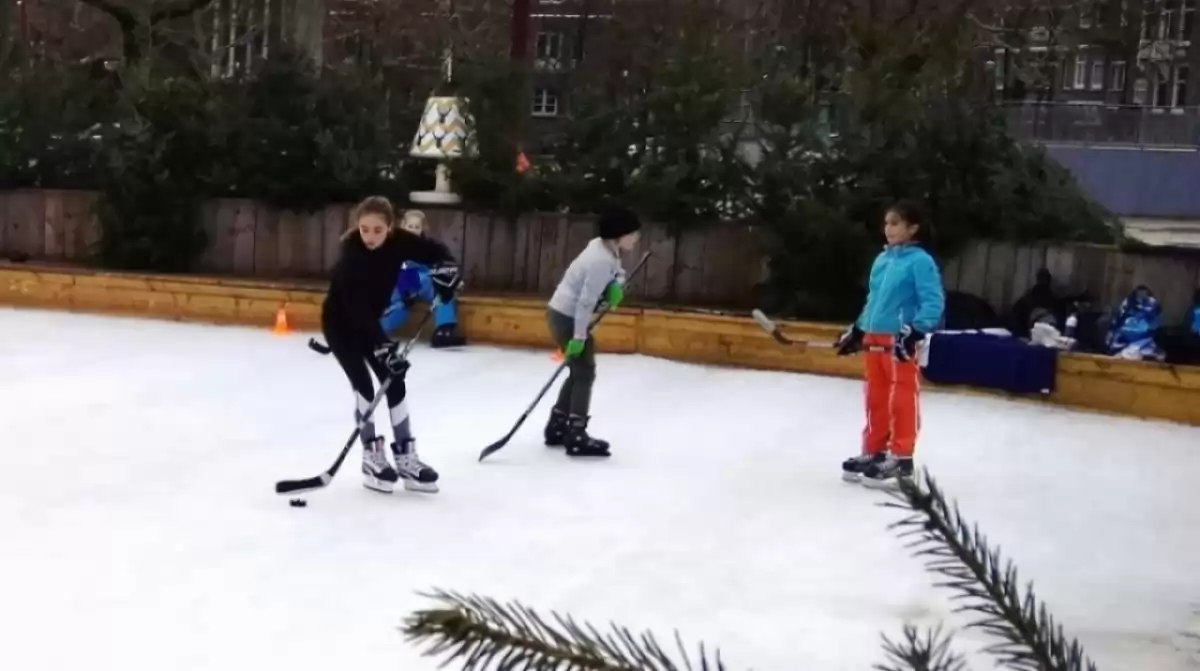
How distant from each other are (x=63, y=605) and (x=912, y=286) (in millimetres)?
3534

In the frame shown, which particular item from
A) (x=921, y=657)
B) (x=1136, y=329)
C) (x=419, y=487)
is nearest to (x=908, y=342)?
(x=419, y=487)

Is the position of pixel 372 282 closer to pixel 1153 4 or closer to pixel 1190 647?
pixel 1190 647

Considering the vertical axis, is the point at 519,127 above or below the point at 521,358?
above

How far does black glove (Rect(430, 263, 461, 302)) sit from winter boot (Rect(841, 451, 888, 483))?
1881 millimetres

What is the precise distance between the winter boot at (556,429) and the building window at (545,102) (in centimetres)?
451

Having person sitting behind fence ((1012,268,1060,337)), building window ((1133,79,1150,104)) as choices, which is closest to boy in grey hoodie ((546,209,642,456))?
A: person sitting behind fence ((1012,268,1060,337))

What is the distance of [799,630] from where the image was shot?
3719 millimetres

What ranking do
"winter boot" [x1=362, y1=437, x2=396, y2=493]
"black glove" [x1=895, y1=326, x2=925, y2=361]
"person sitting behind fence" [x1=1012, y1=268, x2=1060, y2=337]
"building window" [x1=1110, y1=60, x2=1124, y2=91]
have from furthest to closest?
"building window" [x1=1110, y1=60, x2=1124, y2=91], "person sitting behind fence" [x1=1012, y1=268, x2=1060, y2=337], "black glove" [x1=895, y1=326, x2=925, y2=361], "winter boot" [x1=362, y1=437, x2=396, y2=493]

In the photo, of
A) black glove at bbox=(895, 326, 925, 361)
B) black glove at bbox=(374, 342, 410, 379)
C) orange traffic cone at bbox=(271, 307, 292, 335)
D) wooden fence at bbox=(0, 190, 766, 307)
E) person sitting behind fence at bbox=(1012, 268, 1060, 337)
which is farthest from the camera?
wooden fence at bbox=(0, 190, 766, 307)

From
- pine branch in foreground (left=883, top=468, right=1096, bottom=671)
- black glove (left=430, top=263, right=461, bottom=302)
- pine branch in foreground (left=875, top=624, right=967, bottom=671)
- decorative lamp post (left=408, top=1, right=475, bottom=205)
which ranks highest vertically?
decorative lamp post (left=408, top=1, right=475, bottom=205)

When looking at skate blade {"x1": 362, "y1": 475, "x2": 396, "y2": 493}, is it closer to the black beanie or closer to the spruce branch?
the black beanie

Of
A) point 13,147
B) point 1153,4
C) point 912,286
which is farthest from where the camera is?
point 1153,4

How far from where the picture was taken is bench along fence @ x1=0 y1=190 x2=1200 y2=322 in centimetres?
833

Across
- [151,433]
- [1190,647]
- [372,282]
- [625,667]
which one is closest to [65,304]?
[151,433]
